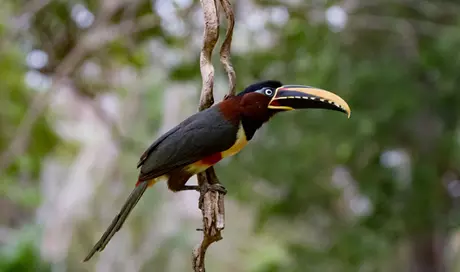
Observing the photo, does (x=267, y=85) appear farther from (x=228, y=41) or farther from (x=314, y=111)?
(x=314, y=111)

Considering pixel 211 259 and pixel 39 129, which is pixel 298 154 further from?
pixel 211 259

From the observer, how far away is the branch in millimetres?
576

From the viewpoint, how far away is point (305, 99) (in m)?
0.65

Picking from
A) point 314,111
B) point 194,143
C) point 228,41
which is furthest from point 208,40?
point 314,111

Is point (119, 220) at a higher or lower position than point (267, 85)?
lower

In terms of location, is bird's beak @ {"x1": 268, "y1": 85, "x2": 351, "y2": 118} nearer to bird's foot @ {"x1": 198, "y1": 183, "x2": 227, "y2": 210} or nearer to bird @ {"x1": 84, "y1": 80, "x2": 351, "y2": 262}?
bird @ {"x1": 84, "y1": 80, "x2": 351, "y2": 262}

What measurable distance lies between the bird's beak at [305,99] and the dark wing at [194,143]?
2.6 inches

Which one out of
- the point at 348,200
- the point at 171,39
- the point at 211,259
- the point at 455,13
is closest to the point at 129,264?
the point at 211,259

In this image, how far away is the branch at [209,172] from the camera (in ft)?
1.89

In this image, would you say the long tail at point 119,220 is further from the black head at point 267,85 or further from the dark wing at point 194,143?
the black head at point 267,85

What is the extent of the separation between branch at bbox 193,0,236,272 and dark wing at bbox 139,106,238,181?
0.02m

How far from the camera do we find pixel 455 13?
1936mm

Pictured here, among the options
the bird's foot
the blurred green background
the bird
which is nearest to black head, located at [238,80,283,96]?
the bird

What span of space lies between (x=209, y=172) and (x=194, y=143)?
0.04 meters
